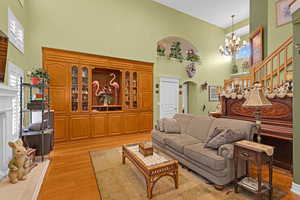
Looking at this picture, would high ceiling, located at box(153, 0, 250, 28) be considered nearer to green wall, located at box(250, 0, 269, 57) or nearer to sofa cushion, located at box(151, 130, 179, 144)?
green wall, located at box(250, 0, 269, 57)

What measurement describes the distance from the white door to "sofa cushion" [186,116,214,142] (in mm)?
2951

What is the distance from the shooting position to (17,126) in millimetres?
3074

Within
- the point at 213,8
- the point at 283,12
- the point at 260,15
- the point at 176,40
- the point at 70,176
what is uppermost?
the point at 213,8

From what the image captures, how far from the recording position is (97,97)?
5.32 metres

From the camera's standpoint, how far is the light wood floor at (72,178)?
199 cm

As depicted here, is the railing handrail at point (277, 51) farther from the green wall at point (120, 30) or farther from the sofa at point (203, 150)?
the green wall at point (120, 30)

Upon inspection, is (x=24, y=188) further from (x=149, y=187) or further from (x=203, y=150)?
(x=203, y=150)

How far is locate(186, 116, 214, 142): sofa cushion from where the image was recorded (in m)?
2.98

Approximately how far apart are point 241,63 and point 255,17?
348cm

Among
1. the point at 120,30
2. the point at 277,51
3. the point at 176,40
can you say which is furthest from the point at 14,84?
the point at 176,40

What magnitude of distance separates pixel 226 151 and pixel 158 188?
1.11m

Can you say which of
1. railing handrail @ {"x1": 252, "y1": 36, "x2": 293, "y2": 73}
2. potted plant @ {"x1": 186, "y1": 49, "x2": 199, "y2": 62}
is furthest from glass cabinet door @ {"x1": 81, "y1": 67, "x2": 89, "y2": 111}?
railing handrail @ {"x1": 252, "y1": 36, "x2": 293, "y2": 73}

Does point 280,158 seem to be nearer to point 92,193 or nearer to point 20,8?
point 92,193

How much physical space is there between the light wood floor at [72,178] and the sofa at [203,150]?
826 mm
